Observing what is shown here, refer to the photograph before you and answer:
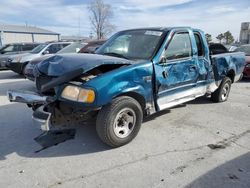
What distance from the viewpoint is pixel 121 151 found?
11.9ft

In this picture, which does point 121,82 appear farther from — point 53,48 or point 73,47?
point 53,48

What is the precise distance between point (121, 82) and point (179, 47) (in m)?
1.72

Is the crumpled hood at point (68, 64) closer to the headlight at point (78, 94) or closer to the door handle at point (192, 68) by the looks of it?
the headlight at point (78, 94)

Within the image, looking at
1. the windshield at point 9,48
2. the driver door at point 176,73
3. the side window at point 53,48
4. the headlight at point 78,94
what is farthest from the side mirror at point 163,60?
the windshield at point 9,48

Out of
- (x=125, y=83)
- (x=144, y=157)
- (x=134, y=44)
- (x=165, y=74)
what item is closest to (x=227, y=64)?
(x=165, y=74)

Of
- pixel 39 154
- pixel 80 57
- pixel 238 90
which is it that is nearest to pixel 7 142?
pixel 39 154

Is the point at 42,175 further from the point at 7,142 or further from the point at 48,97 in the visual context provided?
the point at 7,142

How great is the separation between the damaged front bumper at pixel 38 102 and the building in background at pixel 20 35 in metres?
35.5

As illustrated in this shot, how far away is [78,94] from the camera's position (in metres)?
3.30

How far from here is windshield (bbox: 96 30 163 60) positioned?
170 inches

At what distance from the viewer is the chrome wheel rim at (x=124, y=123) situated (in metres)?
3.66

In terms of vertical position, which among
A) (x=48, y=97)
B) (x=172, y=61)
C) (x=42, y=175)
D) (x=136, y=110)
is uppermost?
(x=172, y=61)

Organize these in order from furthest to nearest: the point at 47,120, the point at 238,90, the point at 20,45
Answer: the point at 20,45
the point at 238,90
the point at 47,120

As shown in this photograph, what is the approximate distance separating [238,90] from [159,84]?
5.24m
